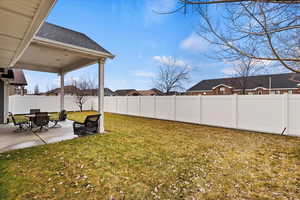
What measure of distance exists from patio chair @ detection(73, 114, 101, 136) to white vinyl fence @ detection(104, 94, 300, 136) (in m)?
6.16

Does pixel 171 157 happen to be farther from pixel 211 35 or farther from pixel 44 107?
pixel 44 107

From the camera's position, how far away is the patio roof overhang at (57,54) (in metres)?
4.57

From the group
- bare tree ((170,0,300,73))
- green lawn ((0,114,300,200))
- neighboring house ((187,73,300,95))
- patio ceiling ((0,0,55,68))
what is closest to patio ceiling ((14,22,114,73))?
patio ceiling ((0,0,55,68))

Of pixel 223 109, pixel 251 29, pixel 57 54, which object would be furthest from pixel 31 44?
pixel 223 109

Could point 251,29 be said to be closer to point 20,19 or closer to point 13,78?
point 20,19

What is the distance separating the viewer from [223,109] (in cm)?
799

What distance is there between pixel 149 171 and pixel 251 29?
3.64m

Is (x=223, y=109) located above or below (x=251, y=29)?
below

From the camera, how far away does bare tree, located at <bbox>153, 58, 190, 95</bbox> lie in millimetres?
19234

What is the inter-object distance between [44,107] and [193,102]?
48.1 ft

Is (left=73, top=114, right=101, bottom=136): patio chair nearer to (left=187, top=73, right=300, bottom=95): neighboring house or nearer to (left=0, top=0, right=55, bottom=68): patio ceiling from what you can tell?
(left=0, top=0, right=55, bottom=68): patio ceiling

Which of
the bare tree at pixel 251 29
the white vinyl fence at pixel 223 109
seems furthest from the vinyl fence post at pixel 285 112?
the bare tree at pixel 251 29

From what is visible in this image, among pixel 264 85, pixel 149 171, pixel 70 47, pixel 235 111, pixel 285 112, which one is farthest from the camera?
pixel 264 85

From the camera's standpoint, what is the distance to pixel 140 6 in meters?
3.81
